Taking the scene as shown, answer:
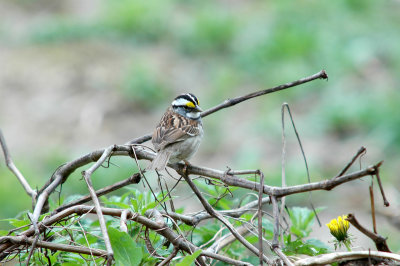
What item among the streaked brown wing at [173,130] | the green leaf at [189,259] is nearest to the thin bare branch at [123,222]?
the green leaf at [189,259]

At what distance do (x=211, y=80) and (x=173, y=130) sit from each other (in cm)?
643

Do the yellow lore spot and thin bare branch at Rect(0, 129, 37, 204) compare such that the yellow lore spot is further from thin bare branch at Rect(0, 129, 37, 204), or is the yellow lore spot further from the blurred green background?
the blurred green background

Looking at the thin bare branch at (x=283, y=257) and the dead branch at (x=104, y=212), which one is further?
the dead branch at (x=104, y=212)

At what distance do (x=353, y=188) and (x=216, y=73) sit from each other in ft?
12.1

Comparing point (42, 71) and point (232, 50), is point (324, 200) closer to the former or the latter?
point (232, 50)

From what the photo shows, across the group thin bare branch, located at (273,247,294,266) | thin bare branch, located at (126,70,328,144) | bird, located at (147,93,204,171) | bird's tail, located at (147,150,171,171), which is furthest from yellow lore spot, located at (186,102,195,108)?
thin bare branch, located at (273,247,294,266)

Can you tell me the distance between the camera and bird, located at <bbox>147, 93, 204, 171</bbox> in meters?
4.68

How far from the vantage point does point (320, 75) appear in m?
2.97

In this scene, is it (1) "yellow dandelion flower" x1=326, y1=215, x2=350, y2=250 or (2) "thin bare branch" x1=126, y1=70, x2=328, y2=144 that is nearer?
(1) "yellow dandelion flower" x1=326, y1=215, x2=350, y2=250

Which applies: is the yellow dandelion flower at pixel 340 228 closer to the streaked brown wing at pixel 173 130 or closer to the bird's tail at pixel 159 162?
the bird's tail at pixel 159 162

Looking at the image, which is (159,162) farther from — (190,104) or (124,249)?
(190,104)

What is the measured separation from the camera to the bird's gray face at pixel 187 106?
17.4ft

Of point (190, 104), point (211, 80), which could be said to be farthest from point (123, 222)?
point (211, 80)

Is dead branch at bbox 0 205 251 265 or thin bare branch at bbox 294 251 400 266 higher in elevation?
dead branch at bbox 0 205 251 265
